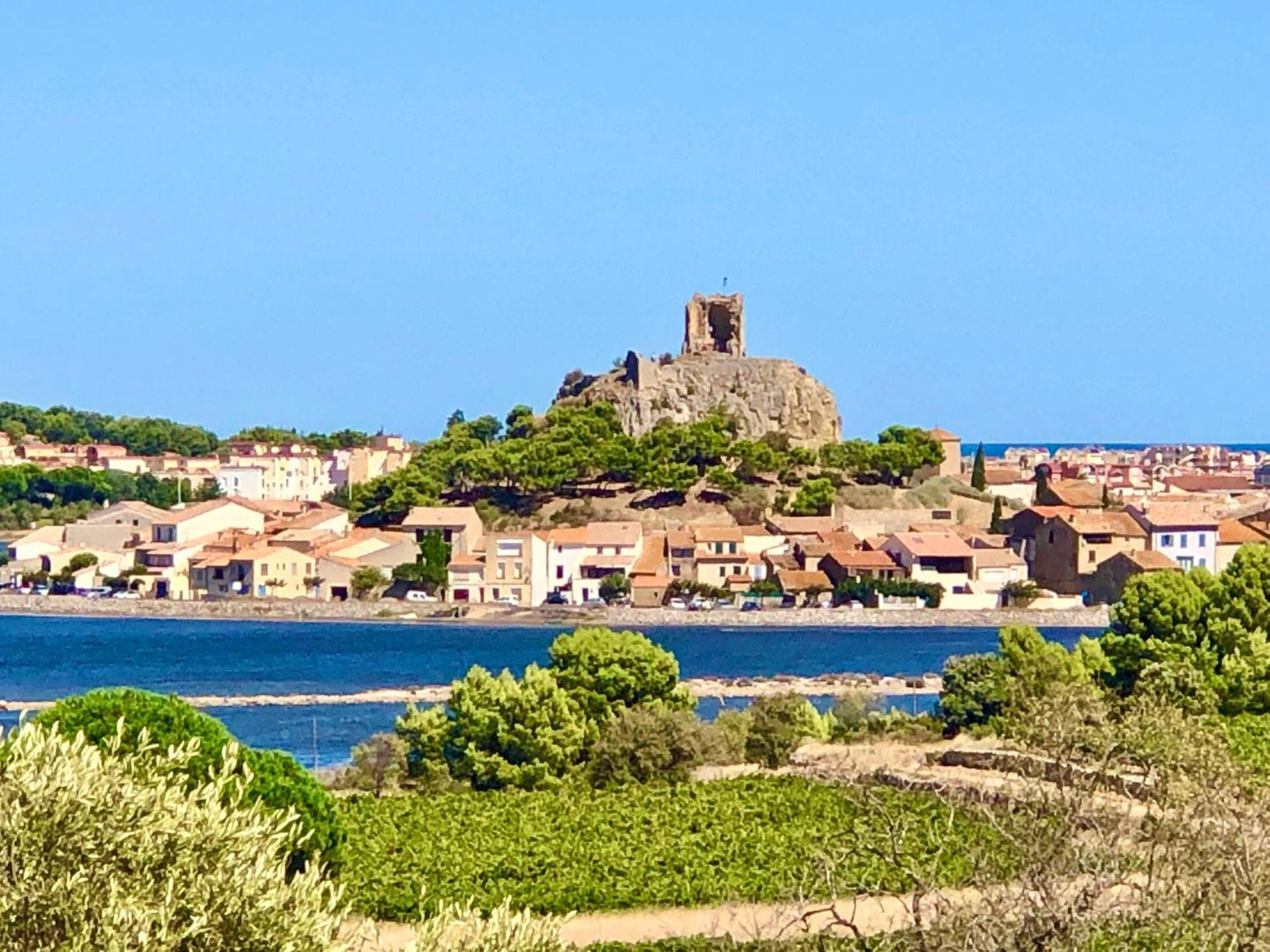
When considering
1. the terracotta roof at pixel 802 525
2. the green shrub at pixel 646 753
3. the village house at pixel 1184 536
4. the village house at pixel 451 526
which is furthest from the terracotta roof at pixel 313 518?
the green shrub at pixel 646 753

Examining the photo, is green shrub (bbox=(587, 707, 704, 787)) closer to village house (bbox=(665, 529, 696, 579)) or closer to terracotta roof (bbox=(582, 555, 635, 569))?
terracotta roof (bbox=(582, 555, 635, 569))

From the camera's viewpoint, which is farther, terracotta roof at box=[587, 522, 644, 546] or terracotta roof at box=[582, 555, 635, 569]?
terracotta roof at box=[587, 522, 644, 546]

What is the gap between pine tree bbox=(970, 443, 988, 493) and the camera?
64.5 meters

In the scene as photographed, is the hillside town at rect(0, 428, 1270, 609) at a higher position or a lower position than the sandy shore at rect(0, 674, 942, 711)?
higher

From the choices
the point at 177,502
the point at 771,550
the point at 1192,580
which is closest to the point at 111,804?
the point at 1192,580

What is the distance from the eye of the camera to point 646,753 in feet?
59.9

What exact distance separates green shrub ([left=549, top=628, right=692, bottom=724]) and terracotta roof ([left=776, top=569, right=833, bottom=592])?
28.4 m

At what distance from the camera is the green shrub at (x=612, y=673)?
69.1 ft

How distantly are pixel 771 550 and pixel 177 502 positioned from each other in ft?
89.8

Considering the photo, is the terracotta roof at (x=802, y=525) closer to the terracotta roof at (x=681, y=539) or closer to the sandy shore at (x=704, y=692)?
the terracotta roof at (x=681, y=539)

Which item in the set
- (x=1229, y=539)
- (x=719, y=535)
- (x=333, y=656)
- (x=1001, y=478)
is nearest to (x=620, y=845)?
(x=333, y=656)

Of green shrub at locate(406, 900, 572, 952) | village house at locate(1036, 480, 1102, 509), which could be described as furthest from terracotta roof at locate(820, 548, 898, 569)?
green shrub at locate(406, 900, 572, 952)

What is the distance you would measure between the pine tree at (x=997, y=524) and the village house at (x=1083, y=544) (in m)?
3.87

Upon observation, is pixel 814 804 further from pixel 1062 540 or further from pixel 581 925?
pixel 1062 540
